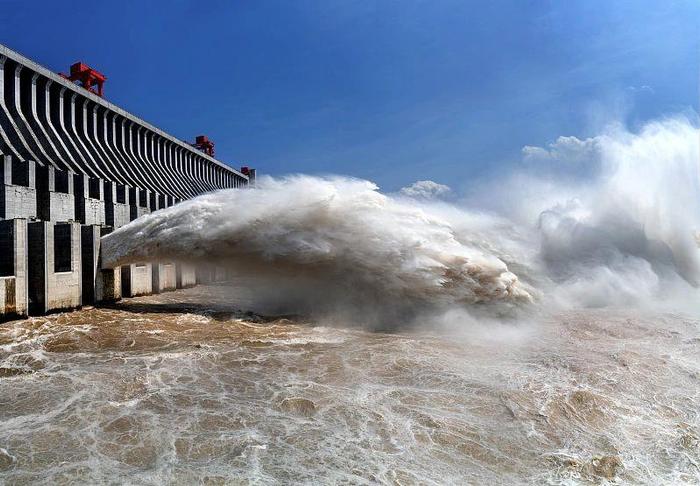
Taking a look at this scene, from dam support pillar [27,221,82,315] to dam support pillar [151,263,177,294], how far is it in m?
5.63

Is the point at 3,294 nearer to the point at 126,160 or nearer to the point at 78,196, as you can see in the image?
the point at 78,196

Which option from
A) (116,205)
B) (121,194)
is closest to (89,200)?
(116,205)

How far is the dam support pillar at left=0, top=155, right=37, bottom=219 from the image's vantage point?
17.0 metres

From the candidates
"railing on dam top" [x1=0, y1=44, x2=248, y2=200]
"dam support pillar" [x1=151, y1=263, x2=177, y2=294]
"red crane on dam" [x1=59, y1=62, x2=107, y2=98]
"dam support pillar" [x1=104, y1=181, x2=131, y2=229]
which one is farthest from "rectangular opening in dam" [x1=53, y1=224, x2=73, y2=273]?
"red crane on dam" [x1=59, y1=62, x2=107, y2=98]

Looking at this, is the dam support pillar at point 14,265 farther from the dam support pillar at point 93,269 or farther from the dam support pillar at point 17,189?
the dam support pillar at point 17,189

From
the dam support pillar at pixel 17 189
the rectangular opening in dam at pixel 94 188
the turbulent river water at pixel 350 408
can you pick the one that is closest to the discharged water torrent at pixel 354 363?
the turbulent river water at pixel 350 408

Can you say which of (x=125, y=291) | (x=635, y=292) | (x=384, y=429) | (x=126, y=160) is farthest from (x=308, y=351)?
(x=126, y=160)

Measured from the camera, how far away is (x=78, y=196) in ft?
71.5

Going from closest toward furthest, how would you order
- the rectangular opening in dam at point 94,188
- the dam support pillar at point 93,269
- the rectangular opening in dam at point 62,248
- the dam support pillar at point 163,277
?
the rectangular opening in dam at point 62,248
the dam support pillar at point 93,269
the dam support pillar at point 163,277
the rectangular opening in dam at point 94,188

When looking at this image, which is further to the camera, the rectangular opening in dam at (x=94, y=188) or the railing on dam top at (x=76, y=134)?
the railing on dam top at (x=76, y=134)

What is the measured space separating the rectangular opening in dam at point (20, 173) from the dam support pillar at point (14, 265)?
203 inches

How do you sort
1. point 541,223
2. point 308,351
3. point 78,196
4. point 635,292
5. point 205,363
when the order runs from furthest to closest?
1. point 541,223
2. point 78,196
3. point 635,292
4. point 308,351
5. point 205,363

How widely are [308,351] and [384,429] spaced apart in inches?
183

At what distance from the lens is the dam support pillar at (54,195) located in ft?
62.8
